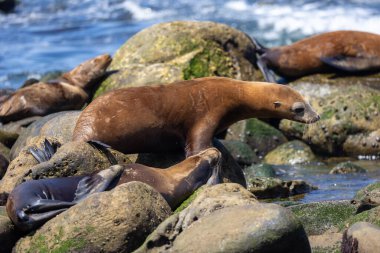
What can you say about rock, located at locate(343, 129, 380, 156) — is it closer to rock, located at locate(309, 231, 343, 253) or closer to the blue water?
rock, located at locate(309, 231, 343, 253)

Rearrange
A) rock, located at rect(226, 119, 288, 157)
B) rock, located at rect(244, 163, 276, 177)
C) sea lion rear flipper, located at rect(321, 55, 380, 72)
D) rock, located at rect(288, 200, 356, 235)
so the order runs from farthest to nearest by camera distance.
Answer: sea lion rear flipper, located at rect(321, 55, 380, 72)
rock, located at rect(226, 119, 288, 157)
rock, located at rect(244, 163, 276, 177)
rock, located at rect(288, 200, 356, 235)

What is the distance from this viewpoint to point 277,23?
2466cm

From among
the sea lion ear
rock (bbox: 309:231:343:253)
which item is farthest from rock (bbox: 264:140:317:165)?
rock (bbox: 309:231:343:253)

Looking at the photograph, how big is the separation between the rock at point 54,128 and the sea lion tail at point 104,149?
1.11 m

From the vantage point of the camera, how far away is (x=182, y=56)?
1378cm

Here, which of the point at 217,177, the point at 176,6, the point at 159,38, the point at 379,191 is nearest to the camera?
the point at 379,191

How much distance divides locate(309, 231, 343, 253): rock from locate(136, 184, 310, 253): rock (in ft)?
1.80

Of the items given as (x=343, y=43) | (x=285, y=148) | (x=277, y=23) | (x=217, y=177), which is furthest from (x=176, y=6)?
(x=217, y=177)

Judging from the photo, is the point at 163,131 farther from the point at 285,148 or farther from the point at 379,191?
the point at 285,148

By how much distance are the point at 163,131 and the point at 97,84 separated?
5.43m

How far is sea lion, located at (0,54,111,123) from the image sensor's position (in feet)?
46.7

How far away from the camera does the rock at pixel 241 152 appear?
12102 mm

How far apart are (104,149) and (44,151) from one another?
579 millimetres

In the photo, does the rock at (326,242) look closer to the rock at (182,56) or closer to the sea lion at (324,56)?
the rock at (182,56)
